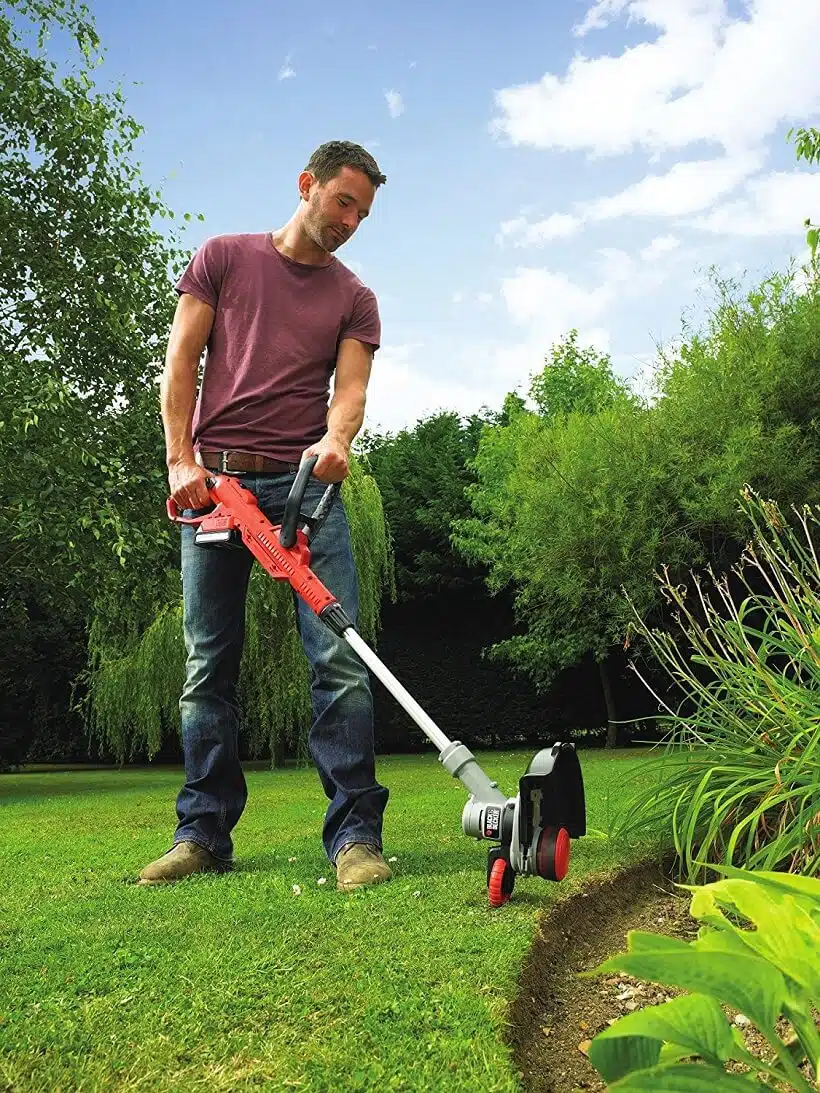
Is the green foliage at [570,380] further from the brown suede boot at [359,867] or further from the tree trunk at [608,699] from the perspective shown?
the brown suede boot at [359,867]

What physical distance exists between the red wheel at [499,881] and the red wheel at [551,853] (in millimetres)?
81

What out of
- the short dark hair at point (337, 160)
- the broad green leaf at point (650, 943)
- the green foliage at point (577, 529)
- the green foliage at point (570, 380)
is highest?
the green foliage at point (570, 380)

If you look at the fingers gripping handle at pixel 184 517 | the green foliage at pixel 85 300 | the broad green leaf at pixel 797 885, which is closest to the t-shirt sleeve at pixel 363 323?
the fingers gripping handle at pixel 184 517

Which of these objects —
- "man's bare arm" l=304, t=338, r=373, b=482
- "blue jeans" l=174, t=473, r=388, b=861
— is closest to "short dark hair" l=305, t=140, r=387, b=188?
"man's bare arm" l=304, t=338, r=373, b=482

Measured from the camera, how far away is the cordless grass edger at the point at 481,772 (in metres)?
2.44

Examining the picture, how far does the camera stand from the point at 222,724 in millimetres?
3385

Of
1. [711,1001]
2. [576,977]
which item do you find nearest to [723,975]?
[711,1001]

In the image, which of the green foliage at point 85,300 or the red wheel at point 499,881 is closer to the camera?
the red wheel at point 499,881

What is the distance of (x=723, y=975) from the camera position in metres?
0.84

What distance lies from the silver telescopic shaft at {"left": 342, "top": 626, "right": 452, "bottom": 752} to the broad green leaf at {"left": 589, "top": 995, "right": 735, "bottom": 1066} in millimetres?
1792

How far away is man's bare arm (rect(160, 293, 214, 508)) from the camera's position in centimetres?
334

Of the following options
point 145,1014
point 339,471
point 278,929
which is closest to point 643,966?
point 145,1014

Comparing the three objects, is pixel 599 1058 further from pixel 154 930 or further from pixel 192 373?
pixel 192 373

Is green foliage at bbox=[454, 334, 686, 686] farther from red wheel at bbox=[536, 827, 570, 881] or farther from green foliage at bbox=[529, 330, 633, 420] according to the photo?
red wheel at bbox=[536, 827, 570, 881]
